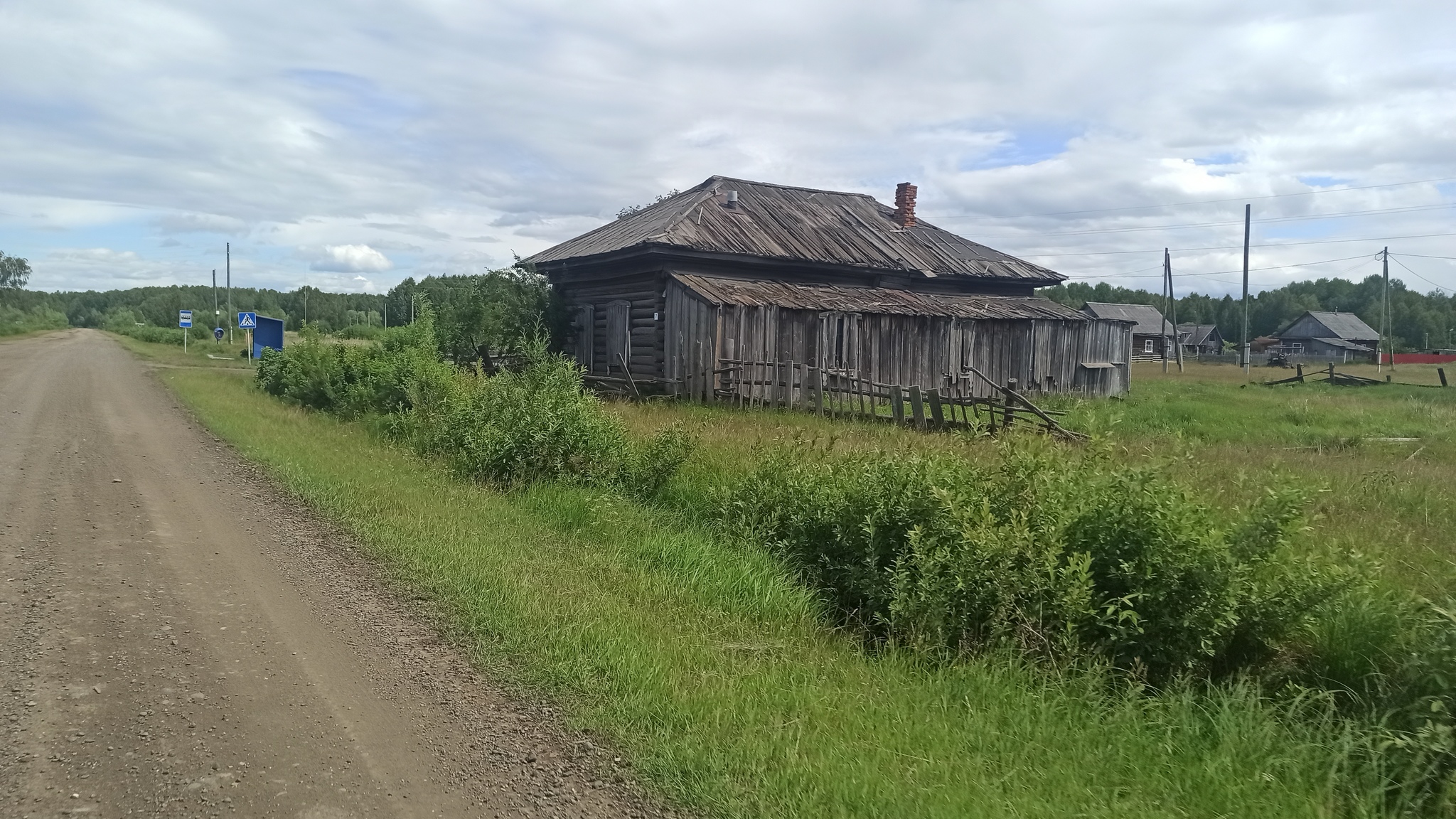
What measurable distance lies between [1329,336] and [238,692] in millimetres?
111011

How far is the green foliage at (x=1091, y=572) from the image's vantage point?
550 centimetres

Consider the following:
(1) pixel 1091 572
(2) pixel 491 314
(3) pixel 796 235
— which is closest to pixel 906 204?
(3) pixel 796 235

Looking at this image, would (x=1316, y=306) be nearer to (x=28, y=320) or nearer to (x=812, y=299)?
(x=812, y=299)

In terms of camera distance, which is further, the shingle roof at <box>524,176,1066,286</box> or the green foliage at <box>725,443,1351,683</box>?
the shingle roof at <box>524,176,1066,286</box>

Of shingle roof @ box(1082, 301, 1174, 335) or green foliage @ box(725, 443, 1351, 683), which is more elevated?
shingle roof @ box(1082, 301, 1174, 335)

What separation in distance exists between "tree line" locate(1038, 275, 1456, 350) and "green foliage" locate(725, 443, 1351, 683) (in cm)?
10931

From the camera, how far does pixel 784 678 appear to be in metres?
5.01

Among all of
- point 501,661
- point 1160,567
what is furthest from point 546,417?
point 1160,567

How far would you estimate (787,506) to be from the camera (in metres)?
8.00

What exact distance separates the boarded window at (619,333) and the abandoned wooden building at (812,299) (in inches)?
2.0

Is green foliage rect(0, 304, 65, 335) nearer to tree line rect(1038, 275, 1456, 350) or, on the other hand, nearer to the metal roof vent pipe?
the metal roof vent pipe

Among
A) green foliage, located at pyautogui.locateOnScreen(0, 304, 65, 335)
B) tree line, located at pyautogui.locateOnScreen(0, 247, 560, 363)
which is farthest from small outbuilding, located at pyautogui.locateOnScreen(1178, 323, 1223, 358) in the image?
green foliage, located at pyautogui.locateOnScreen(0, 304, 65, 335)

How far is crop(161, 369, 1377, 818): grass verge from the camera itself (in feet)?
12.5

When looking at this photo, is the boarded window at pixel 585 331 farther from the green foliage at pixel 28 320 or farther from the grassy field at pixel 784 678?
the green foliage at pixel 28 320
